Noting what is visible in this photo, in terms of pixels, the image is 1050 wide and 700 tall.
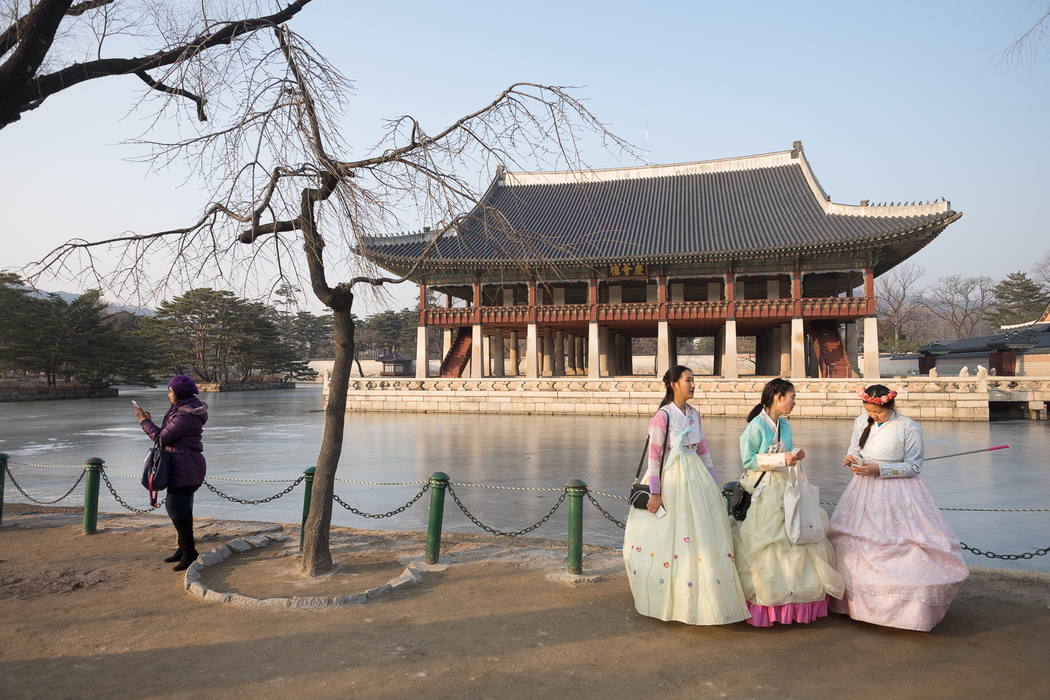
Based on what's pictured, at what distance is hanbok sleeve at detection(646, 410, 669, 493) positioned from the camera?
3713 millimetres

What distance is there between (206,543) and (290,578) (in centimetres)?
153

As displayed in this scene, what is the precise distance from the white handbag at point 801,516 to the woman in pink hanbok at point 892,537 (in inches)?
11.0

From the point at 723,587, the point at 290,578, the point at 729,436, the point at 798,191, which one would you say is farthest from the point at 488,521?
the point at 798,191

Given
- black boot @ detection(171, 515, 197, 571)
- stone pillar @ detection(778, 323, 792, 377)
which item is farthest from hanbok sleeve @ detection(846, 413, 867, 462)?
stone pillar @ detection(778, 323, 792, 377)

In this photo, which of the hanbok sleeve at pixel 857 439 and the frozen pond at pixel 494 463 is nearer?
the hanbok sleeve at pixel 857 439

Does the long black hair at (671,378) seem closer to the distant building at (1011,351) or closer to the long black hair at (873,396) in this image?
the long black hair at (873,396)

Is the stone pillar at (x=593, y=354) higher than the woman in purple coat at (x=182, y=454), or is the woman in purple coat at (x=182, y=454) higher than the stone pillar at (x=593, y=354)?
the stone pillar at (x=593, y=354)

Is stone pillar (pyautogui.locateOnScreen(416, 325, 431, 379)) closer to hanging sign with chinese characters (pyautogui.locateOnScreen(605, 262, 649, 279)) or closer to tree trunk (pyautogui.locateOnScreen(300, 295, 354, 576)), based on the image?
hanging sign with chinese characters (pyautogui.locateOnScreen(605, 262, 649, 279))

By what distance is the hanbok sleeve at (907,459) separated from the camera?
3.56m

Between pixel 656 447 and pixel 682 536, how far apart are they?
0.53 metres

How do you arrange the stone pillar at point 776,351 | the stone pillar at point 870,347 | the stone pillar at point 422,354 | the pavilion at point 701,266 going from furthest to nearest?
the stone pillar at point 776,351 < the stone pillar at point 422,354 < the pavilion at point 701,266 < the stone pillar at point 870,347

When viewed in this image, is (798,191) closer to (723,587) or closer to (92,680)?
(723,587)

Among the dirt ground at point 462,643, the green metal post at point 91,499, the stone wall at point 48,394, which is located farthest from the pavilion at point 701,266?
the stone wall at point 48,394

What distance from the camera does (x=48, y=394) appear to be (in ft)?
110
